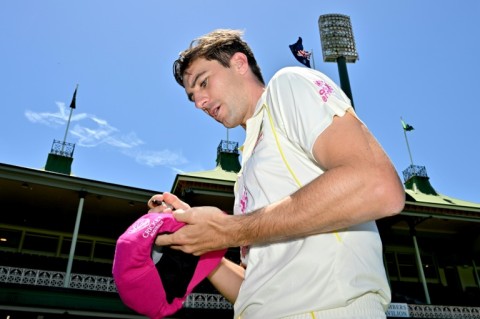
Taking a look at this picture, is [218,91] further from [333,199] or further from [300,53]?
[300,53]

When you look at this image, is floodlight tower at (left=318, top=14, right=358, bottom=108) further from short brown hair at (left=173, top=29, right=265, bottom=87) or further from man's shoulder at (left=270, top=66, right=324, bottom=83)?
man's shoulder at (left=270, top=66, right=324, bottom=83)

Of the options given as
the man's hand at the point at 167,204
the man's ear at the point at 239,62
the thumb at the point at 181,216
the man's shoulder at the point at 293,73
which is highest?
the man's ear at the point at 239,62

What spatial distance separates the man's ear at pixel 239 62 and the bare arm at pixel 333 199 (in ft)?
3.26

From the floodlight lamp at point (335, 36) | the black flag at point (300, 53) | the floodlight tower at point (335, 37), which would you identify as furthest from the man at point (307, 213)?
the floodlight lamp at point (335, 36)

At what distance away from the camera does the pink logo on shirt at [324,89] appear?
149 cm

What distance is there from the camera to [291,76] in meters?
1.63

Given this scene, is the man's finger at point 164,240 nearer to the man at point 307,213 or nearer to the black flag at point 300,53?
the man at point 307,213

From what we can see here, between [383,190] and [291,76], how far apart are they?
63cm

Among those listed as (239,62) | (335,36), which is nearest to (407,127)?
(335,36)

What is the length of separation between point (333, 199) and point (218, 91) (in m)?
1.12

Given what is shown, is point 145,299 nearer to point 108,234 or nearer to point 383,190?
point 383,190

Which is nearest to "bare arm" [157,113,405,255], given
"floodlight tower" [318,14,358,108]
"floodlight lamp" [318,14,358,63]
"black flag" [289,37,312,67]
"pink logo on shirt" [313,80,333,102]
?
"pink logo on shirt" [313,80,333,102]

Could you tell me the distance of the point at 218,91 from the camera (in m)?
2.18

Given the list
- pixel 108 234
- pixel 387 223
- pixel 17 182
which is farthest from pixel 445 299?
pixel 17 182
